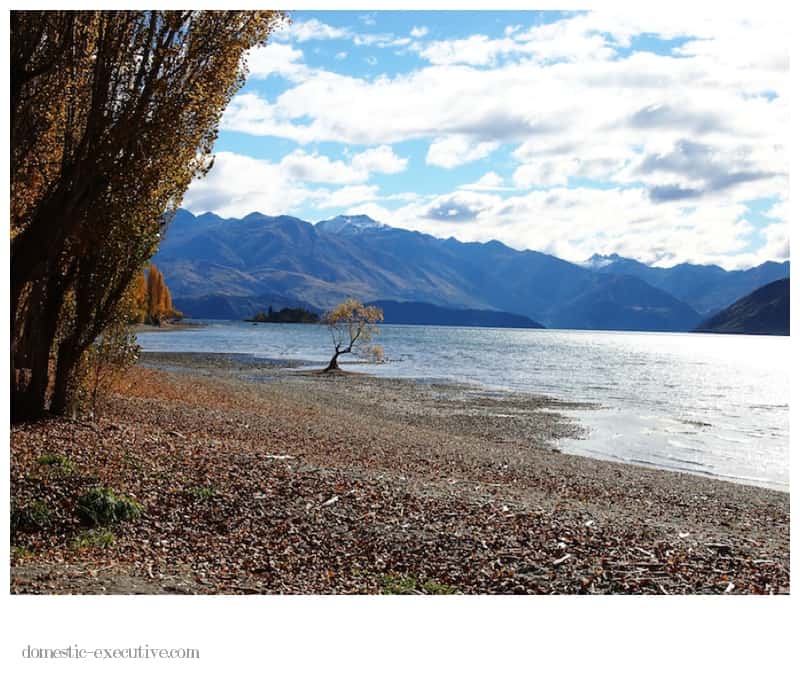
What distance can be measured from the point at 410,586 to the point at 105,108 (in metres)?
9.00

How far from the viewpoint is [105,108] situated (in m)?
12.4

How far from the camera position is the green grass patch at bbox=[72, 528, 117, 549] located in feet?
35.3

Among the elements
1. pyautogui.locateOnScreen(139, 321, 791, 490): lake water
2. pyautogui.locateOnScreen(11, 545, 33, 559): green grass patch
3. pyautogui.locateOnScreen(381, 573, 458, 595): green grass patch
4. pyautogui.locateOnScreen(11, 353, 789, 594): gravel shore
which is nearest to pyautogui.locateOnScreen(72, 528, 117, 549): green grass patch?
pyautogui.locateOnScreen(11, 353, 789, 594): gravel shore

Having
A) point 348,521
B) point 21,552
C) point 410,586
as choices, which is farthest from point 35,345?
point 410,586

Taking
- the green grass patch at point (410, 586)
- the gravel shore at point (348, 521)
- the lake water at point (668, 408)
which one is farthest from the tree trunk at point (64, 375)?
the lake water at point (668, 408)

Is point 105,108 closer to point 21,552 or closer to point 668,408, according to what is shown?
point 21,552

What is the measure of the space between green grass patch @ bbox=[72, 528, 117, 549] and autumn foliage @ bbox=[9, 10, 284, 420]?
4.12m

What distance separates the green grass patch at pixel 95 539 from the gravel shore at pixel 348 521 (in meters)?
0.04

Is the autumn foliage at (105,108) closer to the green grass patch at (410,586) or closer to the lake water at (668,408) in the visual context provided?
the green grass patch at (410,586)

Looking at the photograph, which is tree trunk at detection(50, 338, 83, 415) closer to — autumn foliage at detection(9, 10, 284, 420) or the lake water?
autumn foliage at detection(9, 10, 284, 420)

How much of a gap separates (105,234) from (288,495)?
6.55 meters

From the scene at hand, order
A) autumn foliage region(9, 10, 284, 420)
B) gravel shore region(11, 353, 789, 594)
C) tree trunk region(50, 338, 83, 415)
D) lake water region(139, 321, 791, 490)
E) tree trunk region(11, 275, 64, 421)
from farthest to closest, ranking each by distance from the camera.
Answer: lake water region(139, 321, 791, 490) < tree trunk region(50, 338, 83, 415) < tree trunk region(11, 275, 64, 421) < autumn foliage region(9, 10, 284, 420) < gravel shore region(11, 353, 789, 594)

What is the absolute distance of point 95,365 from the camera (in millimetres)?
20109
